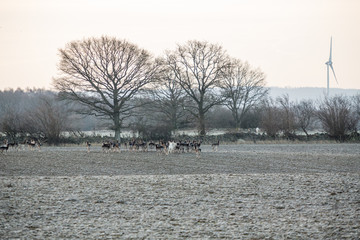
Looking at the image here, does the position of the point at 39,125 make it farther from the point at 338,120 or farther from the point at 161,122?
the point at 338,120

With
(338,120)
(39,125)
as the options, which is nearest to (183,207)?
(338,120)

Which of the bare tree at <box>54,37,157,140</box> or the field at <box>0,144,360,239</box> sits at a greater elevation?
the bare tree at <box>54,37,157,140</box>

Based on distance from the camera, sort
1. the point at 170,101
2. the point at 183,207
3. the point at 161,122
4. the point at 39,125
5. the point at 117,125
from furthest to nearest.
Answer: the point at 170,101
the point at 161,122
the point at 39,125
the point at 117,125
the point at 183,207

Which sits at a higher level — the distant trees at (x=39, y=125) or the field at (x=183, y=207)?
the distant trees at (x=39, y=125)

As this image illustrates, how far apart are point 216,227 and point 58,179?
9.42 metres

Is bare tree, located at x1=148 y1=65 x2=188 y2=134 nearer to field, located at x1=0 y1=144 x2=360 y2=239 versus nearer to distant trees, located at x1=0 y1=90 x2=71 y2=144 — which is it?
distant trees, located at x1=0 y1=90 x2=71 y2=144

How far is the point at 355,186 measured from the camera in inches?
678

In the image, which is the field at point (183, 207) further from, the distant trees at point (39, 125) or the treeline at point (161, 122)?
the distant trees at point (39, 125)

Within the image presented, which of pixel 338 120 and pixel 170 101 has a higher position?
pixel 170 101

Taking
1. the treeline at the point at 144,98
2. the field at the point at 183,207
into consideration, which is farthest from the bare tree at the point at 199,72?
the field at the point at 183,207

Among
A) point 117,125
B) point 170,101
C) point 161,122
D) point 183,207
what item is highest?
point 170,101

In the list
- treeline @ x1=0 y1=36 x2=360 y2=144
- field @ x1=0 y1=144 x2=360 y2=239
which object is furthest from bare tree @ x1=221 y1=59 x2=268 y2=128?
field @ x1=0 y1=144 x2=360 y2=239

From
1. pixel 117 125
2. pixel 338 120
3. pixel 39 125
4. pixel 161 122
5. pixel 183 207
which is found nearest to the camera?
pixel 183 207

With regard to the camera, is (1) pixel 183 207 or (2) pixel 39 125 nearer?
(1) pixel 183 207
